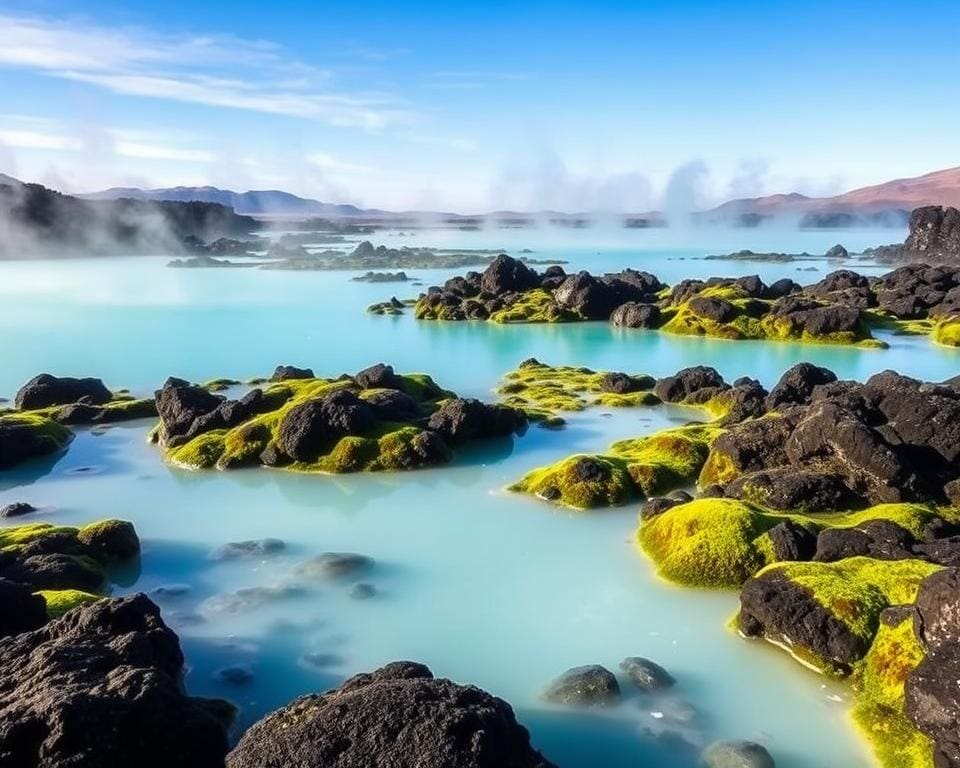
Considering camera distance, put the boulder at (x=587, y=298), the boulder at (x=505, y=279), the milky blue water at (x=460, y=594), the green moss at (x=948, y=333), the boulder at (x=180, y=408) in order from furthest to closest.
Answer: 1. the boulder at (x=505, y=279)
2. the boulder at (x=587, y=298)
3. the green moss at (x=948, y=333)
4. the boulder at (x=180, y=408)
5. the milky blue water at (x=460, y=594)

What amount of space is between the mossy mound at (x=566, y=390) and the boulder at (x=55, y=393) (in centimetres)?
1520

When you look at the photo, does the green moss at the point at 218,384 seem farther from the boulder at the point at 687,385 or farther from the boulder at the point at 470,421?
the boulder at the point at 687,385

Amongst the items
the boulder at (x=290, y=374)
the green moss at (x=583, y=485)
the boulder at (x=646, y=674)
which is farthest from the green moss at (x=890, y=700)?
the boulder at (x=290, y=374)

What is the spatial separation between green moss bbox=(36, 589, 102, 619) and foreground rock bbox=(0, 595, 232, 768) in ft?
8.58

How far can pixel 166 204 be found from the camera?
15725cm


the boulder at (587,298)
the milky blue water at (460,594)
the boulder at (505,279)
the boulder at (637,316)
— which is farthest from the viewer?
the boulder at (505,279)

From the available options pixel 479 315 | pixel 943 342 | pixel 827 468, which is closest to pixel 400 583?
pixel 827 468

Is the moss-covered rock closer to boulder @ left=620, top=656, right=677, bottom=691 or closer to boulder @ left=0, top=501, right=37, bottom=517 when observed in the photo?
boulder @ left=0, top=501, right=37, bottom=517

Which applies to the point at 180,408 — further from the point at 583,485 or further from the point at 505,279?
the point at 505,279

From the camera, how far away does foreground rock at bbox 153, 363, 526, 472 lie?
940 inches

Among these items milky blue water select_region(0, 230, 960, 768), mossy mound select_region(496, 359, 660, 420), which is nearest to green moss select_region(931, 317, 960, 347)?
milky blue water select_region(0, 230, 960, 768)

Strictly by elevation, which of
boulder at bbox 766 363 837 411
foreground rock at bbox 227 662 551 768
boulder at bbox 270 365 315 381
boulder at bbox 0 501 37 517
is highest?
foreground rock at bbox 227 662 551 768

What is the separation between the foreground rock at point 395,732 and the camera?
28.6 feet

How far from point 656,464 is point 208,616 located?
1127 cm
